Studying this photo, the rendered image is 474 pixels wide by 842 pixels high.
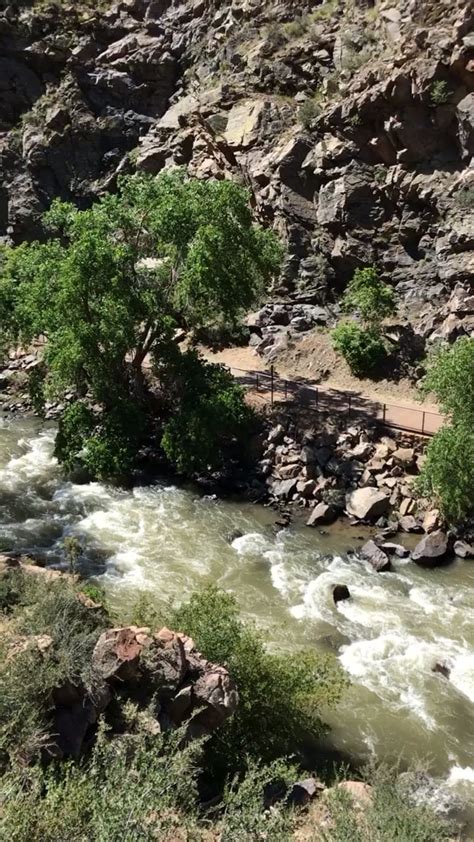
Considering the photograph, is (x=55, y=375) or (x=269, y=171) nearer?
(x=55, y=375)

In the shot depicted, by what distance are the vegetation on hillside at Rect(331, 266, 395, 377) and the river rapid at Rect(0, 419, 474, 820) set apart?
9.38 metres

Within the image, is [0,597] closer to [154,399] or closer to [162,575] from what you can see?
[162,575]

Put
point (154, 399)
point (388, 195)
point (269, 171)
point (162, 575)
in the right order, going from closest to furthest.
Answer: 1. point (162, 575)
2. point (154, 399)
3. point (388, 195)
4. point (269, 171)

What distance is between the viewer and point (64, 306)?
18953mm

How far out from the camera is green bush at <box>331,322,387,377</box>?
24.9 meters

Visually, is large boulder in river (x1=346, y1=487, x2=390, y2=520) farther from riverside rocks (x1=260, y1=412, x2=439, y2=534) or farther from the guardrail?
the guardrail

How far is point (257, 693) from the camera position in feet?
29.1

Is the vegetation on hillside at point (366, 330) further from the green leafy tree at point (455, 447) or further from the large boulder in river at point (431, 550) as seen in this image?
the large boulder in river at point (431, 550)

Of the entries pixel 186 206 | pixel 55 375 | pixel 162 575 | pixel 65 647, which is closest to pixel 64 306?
pixel 55 375

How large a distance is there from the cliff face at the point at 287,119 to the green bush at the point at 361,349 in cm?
214

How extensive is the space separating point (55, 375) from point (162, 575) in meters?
8.45

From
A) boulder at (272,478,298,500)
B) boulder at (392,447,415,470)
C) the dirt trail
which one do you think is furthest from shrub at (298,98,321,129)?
boulder at (272,478,298,500)

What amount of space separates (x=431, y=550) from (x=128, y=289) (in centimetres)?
1208

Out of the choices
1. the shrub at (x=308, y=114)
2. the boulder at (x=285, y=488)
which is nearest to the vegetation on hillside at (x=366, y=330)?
the boulder at (x=285, y=488)
